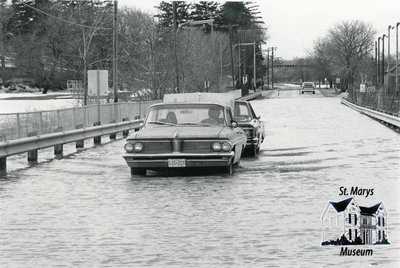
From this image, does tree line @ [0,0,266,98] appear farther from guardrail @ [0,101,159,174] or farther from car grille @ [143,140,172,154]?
car grille @ [143,140,172,154]

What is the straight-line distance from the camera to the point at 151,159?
1786 centimetres

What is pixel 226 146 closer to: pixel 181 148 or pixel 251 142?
pixel 181 148

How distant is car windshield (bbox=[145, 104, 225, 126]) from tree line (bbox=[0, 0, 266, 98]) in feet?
124

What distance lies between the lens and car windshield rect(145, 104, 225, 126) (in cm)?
1936

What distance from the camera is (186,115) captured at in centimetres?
1950

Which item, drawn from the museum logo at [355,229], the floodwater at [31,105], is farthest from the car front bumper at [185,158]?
the floodwater at [31,105]

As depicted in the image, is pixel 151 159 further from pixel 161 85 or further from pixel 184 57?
pixel 184 57

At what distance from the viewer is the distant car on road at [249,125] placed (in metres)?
23.4

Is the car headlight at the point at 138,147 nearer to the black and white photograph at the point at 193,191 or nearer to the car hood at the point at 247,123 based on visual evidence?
the black and white photograph at the point at 193,191

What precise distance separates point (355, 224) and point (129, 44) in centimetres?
7670

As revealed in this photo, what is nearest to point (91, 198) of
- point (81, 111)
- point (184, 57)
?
point (81, 111)

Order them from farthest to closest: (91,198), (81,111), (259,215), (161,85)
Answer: (161,85) → (81,111) → (91,198) → (259,215)

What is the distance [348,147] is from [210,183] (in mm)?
10858

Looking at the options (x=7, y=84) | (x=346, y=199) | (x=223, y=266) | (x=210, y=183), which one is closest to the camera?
(x=223, y=266)
